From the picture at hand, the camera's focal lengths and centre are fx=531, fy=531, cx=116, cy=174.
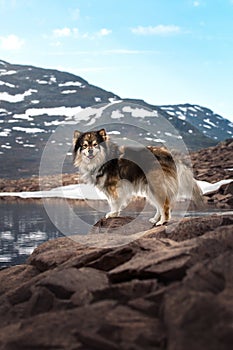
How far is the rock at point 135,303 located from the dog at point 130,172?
4.01m

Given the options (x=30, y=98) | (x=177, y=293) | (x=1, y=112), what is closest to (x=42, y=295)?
(x=177, y=293)

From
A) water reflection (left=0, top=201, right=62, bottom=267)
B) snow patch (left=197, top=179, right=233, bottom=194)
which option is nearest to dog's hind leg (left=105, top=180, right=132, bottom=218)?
water reflection (left=0, top=201, right=62, bottom=267)

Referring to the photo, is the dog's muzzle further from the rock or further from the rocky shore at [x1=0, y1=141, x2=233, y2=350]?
the rock

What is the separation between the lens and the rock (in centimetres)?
455

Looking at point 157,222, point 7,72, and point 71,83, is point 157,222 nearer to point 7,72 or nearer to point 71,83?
point 71,83

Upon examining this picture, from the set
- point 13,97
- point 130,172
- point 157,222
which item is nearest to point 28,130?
point 13,97

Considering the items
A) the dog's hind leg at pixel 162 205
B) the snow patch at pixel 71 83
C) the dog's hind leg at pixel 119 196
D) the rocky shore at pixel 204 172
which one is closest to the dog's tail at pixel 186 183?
the dog's hind leg at pixel 162 205

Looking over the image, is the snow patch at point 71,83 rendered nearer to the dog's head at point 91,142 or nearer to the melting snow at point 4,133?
the melting snow at point 4,133

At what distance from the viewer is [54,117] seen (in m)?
149

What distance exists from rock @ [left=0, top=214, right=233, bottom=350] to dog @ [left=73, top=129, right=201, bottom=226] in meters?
4.01

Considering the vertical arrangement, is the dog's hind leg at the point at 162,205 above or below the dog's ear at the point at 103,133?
below

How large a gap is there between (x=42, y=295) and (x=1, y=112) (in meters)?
146

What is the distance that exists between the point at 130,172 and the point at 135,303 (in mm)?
6489

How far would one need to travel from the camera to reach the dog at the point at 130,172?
37.4 feet
